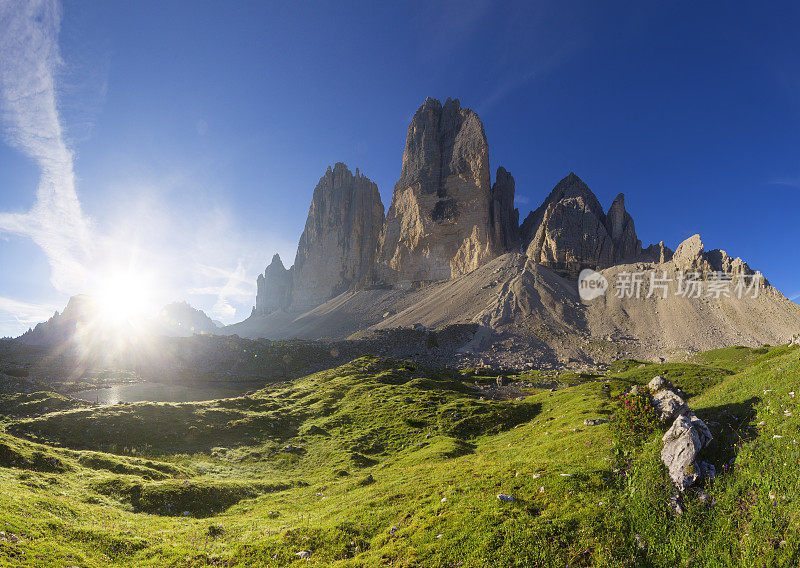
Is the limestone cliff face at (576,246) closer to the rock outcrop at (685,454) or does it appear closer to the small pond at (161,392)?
the small pond at (161,392)

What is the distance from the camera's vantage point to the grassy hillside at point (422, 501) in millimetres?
10648

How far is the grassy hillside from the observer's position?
34.9 ft

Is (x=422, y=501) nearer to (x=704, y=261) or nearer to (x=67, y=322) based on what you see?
(x=704, y=261)

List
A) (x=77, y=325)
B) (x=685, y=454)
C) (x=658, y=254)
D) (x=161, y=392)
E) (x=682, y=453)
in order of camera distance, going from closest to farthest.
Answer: (x=685, y=454) → (x=682, y=453) → (x=161, y=392) → (x=77, y=325) → (x=658, y=254)

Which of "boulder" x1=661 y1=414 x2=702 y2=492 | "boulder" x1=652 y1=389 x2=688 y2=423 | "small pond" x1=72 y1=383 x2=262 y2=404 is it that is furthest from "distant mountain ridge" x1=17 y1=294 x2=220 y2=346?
A: "boulder" x1=661 y1=414 x2=702 y2=492

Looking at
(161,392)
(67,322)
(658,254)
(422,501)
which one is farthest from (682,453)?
A: (67,322)

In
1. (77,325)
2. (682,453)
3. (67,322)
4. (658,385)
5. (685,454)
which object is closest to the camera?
(685,454)

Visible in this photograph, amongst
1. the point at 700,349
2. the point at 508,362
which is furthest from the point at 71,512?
the point at 700,349

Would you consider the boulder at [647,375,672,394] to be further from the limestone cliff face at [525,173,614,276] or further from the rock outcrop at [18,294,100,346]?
the rock outcrop at [18,294,100,346]

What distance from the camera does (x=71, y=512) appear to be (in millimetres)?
17109

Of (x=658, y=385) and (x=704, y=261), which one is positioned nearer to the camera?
(x=658, y=385)

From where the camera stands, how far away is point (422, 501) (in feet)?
53.7

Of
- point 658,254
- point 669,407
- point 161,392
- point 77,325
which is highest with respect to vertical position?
point 658,254

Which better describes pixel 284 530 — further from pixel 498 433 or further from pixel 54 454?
pixel 498 433
